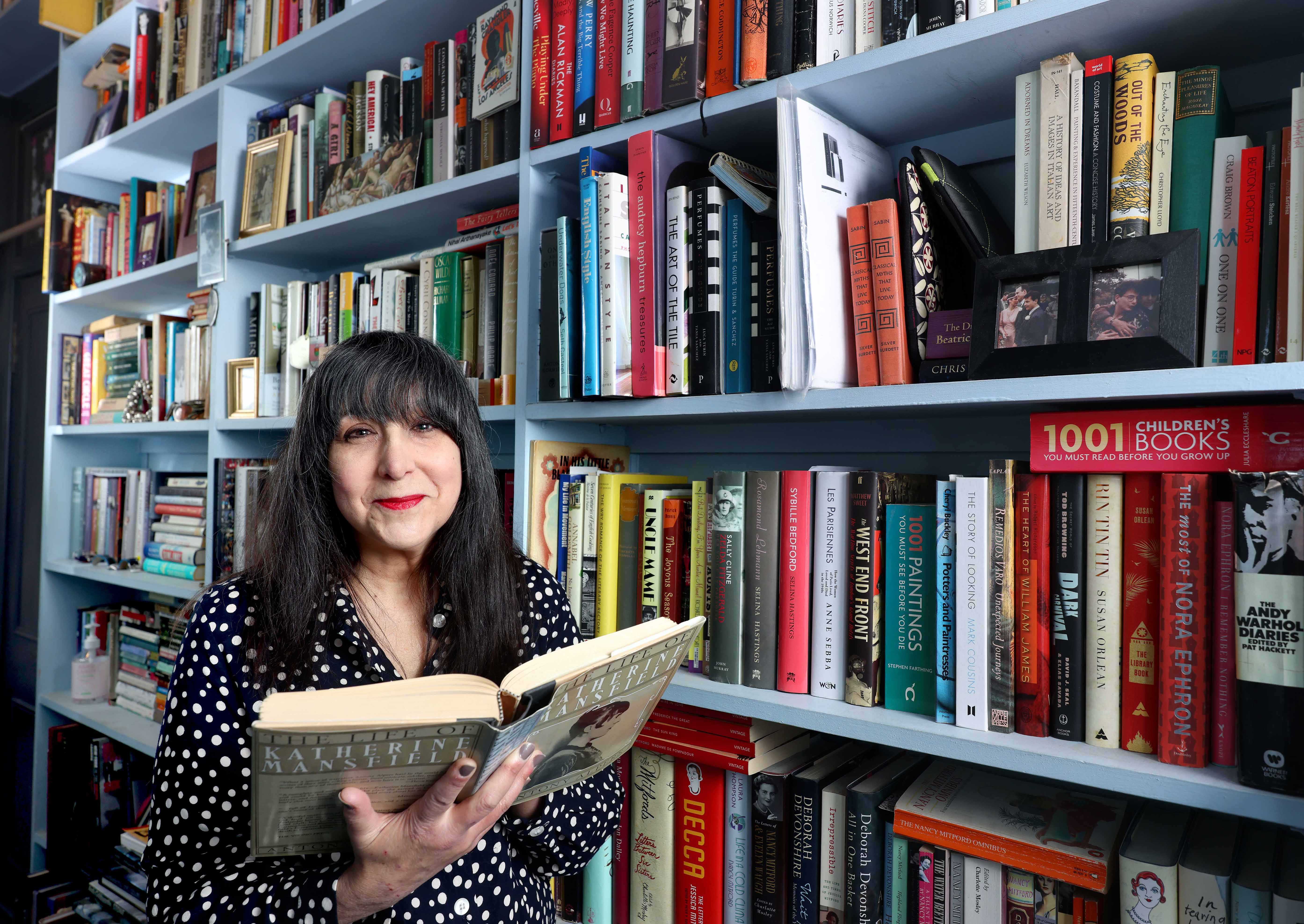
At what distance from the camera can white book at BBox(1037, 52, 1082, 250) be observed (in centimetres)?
84

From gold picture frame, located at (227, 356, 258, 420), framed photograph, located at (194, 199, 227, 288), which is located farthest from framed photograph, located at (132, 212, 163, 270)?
gold picture frame, located at (227, 356, 258, 420)

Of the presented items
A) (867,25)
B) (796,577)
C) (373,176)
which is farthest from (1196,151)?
(373,176)

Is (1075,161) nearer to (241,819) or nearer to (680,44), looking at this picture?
(680,44)

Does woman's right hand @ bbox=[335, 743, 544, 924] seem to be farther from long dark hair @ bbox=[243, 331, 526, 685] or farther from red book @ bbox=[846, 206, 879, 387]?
red book @ bbox=[846, 206, 879, 387]

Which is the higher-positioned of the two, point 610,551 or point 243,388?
point 243,388

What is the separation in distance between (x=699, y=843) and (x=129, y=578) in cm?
172

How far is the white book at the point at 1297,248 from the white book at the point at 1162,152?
0.10 metres

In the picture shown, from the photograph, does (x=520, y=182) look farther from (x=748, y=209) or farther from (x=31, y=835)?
(x=31, y=835)

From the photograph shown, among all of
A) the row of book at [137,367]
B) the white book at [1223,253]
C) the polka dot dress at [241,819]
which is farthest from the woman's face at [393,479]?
the row of book at [137,367]

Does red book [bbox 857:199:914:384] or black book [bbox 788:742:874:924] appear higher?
red book [bbox 857:199:914:384]

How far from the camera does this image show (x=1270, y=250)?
2.46 ft

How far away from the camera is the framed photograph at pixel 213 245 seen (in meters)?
1.84

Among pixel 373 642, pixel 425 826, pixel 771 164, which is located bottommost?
pixel 425 826

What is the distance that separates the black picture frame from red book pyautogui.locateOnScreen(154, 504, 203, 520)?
191 centimetres
